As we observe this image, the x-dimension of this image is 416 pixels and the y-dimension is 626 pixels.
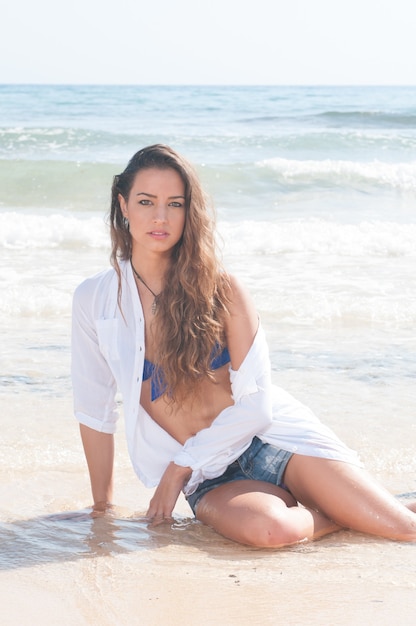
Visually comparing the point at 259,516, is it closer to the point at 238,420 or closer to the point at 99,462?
the point at 238,420

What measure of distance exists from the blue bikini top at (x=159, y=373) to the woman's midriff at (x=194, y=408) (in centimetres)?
3

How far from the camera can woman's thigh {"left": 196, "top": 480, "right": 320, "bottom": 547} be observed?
Answer: 317 cm

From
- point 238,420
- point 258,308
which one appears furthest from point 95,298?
point 258,308

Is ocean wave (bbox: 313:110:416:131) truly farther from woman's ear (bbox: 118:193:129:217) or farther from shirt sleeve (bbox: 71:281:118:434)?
shirt sleeve (bbox: 71:281:118:434)

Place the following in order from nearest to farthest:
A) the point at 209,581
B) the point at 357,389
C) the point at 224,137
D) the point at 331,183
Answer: the point at 209,581
the point at 357,389
the point at 331,183
the point at 224,137

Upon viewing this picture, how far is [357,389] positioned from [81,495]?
2.15 m

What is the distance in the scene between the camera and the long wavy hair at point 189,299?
3318 mm

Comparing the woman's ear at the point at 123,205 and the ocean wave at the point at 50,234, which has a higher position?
the woman's ear at the point at 123,205

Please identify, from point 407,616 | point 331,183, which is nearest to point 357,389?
point 407,616

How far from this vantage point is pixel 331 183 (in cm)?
1719

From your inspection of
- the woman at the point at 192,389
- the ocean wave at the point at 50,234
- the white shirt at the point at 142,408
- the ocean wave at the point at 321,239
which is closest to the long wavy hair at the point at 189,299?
the woman at the point at 192,389

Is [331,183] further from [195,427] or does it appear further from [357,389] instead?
[195,427]

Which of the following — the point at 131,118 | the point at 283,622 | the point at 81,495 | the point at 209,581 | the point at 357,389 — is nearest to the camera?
the point at 283,622

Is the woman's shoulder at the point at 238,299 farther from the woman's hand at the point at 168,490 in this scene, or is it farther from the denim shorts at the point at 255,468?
the woman's hand at the point at 168,490
